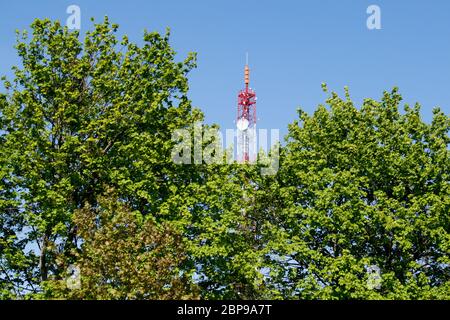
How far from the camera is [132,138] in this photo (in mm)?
35844

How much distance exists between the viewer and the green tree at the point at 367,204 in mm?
34781

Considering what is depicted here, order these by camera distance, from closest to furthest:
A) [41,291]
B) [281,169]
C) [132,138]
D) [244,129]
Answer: [41,291], [132,138], [281,169], [244,129]

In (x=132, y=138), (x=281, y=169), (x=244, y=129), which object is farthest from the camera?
(x=244, y=129)

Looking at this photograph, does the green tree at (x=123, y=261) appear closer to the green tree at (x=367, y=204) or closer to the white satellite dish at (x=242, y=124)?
the green tree at (x=367, y=204)

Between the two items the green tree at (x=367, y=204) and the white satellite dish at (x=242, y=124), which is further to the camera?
the white satellite dish at (x=242, y=124)

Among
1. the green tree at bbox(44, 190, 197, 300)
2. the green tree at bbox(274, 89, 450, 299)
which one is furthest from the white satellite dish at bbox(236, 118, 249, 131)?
the green tree at bbox(44, 190, 197, 300)

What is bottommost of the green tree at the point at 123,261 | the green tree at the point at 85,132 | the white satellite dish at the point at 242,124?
the green tree at the point at 123,261

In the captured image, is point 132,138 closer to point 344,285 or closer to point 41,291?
point 41,291

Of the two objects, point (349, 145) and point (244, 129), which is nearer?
point (349, 145)

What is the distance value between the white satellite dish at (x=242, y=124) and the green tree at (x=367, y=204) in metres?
33.9

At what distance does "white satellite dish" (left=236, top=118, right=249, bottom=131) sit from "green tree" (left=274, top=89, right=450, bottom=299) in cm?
3386

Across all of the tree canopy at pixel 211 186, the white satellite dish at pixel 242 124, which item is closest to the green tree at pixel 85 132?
the tree canopy at pixel 211 186

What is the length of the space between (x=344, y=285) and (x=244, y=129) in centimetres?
3937

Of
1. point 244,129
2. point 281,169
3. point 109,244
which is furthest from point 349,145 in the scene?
point 244,129
